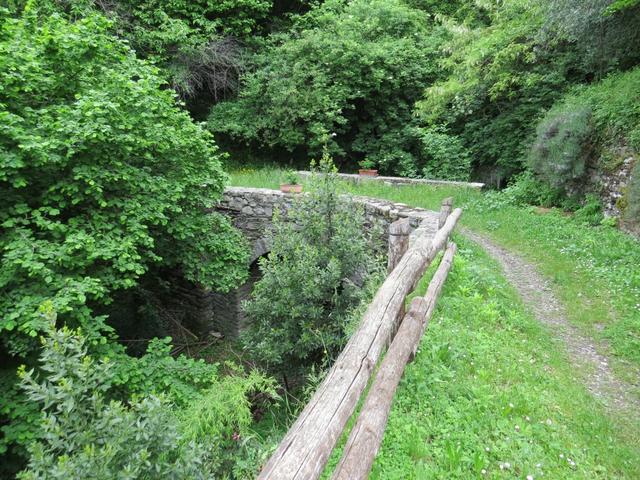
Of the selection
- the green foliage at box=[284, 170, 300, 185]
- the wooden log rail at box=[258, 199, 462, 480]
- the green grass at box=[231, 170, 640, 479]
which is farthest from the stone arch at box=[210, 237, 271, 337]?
the wooden log rail at box=[258, 199, 462, 480]

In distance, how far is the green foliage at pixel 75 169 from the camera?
14.6 ft

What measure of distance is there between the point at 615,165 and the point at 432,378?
7.81 meters

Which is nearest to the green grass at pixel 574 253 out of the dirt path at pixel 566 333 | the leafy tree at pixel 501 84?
the dirt path at pixel 566 333

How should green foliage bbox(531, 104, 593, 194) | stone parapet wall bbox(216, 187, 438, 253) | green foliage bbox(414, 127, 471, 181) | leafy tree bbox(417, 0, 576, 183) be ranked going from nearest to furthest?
1. stone parapet wall bbox(216, 187, 438, 253)
2. green foliage bbox(531, 104, 593, 194)
3. leafy tree bbox(417, 0, 576, 183)
4. green foliage bbox(414, 127, 471, 181)

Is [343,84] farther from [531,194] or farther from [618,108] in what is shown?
[618,108]

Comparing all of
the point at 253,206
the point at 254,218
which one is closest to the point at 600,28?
the point at 253,206

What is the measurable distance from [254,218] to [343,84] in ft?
28.7

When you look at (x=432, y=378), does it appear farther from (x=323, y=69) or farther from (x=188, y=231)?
(x=323, y=69)

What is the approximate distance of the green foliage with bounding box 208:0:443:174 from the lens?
15.6 meters

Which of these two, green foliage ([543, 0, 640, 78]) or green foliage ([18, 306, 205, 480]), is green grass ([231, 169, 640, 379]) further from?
green foliage ([18, 306, 205, 480])

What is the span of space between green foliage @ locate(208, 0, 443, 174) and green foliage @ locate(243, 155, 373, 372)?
1015 cm

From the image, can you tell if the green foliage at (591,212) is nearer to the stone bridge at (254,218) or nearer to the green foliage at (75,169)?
the stone bridge at (254,218)

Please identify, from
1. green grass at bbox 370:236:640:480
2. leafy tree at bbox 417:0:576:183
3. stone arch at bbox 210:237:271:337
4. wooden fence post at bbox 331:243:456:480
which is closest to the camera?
wooden fence post at bbox 331:243:456:480

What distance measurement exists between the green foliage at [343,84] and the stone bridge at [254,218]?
6780mm
